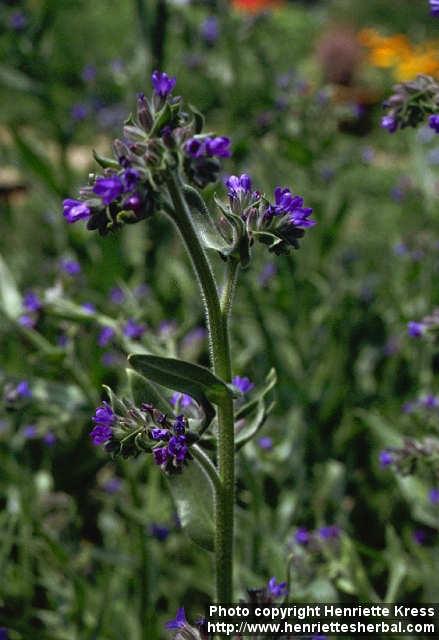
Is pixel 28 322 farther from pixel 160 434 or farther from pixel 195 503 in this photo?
pixel 160 434

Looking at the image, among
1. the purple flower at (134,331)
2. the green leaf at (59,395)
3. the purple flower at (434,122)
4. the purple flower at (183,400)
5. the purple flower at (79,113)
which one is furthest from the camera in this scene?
the purple flower at (79,113)

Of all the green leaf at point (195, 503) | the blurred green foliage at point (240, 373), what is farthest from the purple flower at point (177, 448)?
the blurred green foliage at point (240, 373)

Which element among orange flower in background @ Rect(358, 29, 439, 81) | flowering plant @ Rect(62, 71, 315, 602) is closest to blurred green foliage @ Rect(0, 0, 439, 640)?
flowering plant @ Rect(62, 71, 315, 602)

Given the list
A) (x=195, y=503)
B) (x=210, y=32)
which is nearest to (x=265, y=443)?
(x=195, y=503)

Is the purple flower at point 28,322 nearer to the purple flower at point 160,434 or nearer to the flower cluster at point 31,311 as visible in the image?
the flower cluster at point 31,311

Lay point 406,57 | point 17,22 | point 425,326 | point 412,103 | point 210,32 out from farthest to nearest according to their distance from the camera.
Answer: point 406,57 → point 210,32 → point 17,22 → point 425,326 → point 412,103

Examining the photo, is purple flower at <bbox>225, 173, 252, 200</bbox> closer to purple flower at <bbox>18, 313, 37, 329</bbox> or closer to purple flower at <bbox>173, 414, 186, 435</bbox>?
purple flower at <bbox>173, 414, 186, 435</bbox>
